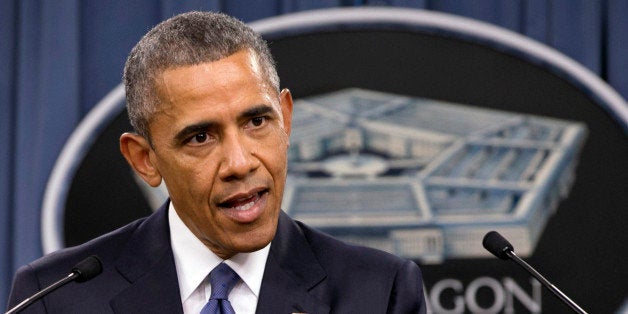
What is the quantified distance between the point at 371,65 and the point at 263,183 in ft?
3.36

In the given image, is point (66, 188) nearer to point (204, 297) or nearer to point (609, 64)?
point (204, 297)

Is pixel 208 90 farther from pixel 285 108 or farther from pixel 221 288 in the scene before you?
pixel 221 288

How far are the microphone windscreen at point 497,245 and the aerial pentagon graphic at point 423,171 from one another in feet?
2.84

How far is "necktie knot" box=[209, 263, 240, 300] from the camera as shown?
129cm

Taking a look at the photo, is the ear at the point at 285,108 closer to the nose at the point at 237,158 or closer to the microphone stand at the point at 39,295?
the nose at the point at 237,158

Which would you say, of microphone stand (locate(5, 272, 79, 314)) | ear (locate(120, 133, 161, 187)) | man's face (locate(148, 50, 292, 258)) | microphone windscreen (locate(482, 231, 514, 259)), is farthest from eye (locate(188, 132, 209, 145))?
microphone windscreen (locate(482, 231, 514, 259))

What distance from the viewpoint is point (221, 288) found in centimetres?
130

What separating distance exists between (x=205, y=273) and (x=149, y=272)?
89 millimetres

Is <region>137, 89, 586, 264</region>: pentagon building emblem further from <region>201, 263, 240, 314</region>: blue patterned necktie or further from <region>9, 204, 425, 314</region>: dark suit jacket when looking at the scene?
<region>201, 263, 240, 314</region>: blue patterned necktie

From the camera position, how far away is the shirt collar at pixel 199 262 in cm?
133

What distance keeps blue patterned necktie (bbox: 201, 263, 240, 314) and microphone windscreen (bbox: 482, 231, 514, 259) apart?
36 centimetres

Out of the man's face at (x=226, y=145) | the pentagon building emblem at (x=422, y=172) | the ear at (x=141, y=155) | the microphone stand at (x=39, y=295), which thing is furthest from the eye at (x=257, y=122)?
the pentagon building emblem at (x=422, y=172)

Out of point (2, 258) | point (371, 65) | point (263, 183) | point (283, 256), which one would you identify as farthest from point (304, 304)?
point (2, 258)

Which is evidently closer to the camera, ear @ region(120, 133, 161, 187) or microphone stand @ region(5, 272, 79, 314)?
microphone stand @ region(5, 272, 79, 314)
